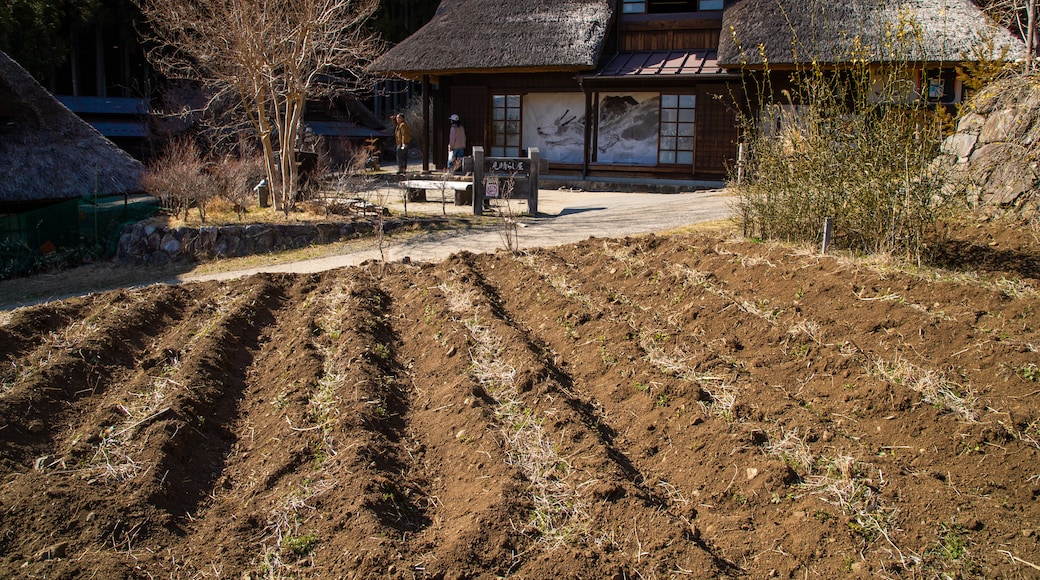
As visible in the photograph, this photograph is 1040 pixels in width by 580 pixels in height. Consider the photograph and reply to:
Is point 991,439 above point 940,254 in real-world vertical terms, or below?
below

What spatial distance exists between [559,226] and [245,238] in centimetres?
419

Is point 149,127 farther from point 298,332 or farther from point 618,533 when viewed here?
point 618,533

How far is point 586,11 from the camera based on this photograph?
18.8m

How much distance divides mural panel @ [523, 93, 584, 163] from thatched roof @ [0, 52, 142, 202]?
28.5 feet

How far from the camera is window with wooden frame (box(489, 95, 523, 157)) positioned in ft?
65.0

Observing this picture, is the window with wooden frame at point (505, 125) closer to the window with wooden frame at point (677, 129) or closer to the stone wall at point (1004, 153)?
the window with wooden frame at point (677, 129)

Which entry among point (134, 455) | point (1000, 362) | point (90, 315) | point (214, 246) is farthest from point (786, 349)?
point (214, 246)

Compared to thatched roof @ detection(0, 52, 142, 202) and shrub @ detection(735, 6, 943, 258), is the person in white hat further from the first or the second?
shrub @ detection(735, 6, 943, 258)

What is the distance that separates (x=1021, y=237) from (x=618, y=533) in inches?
216

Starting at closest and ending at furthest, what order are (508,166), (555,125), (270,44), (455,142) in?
(270,44) < (508,166) < (455,142) < (555,125)

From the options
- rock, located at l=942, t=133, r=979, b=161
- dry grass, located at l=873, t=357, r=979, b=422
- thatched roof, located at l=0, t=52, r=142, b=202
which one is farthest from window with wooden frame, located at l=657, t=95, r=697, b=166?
dry grass, located at l=873, t=357, r=979, b=422

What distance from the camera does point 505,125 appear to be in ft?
65.4

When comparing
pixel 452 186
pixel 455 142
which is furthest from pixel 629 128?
pixel 452 186

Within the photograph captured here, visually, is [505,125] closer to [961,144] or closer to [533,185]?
[533,185]
